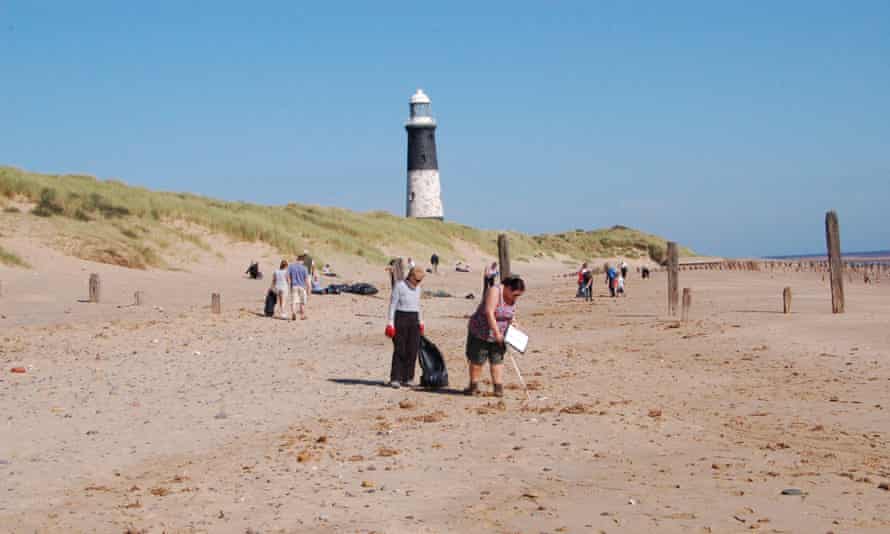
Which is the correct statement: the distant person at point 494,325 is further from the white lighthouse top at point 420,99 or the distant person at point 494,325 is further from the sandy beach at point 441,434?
the white lighthouse top at point 420,99

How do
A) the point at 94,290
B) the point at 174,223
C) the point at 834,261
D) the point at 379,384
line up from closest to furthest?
the point at 379,384, the point at 834,261, the point at 94,290, the point at 174,223

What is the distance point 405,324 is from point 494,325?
5.22ft

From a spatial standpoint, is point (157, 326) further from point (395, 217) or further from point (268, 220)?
point (395, 217)

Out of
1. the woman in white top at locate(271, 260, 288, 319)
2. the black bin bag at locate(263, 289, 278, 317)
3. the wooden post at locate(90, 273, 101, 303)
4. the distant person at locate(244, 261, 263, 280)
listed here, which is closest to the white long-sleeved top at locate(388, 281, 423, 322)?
the woman in white top at locate(271, 260, 288, 319)

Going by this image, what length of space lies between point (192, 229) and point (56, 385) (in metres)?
30.9

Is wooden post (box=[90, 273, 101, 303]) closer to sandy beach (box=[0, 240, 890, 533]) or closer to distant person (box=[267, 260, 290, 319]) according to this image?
distant person (box=[267, 260, 290, 319])

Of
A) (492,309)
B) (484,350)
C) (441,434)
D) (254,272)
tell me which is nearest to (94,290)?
(254,272)

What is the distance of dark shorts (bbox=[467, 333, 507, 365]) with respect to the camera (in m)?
12.3

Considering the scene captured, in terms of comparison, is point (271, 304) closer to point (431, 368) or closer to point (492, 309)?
point (431, 368)

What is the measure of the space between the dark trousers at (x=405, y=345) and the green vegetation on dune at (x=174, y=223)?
75.4 ft

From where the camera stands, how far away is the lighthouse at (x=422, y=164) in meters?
72.9

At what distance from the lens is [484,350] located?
1234cm

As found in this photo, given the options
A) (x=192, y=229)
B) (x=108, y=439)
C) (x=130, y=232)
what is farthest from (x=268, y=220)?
(x=108, y=439)

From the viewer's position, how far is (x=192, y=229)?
43.6 metres
